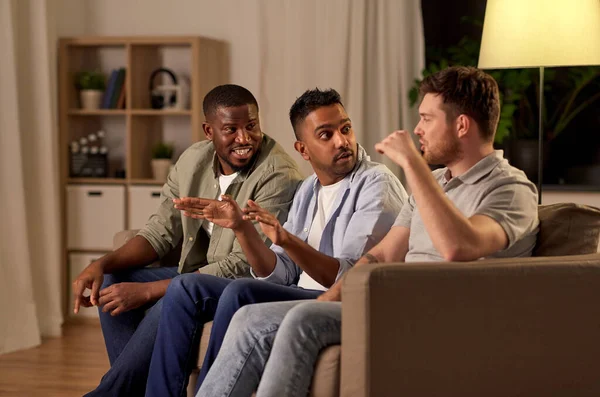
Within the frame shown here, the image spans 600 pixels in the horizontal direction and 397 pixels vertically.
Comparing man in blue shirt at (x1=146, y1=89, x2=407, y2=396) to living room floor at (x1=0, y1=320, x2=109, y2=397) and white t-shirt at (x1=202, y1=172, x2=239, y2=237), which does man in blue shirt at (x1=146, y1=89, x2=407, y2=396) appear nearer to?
white t-shirt at (x1=202, y1=172, x2=239, y2=237)

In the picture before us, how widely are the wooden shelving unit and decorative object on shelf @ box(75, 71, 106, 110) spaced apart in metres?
0.06

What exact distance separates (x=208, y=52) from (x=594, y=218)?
310 cm

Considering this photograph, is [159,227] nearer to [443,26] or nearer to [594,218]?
[594,218]

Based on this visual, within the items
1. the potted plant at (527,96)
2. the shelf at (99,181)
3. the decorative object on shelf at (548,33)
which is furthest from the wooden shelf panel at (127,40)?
the decorative object on shelf at (548,33)

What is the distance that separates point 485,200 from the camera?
2.46m

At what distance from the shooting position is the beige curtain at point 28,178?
15.6 feet

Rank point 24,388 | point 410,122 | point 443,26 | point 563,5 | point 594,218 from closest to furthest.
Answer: point 594,218
point 563,5
point 24,388
point 410,122
point 443,26

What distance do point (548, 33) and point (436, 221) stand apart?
1.33 m

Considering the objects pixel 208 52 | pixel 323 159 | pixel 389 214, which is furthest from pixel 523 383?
pixel 208 52

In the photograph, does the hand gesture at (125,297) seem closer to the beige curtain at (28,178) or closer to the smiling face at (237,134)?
the smiling face at (237,134)

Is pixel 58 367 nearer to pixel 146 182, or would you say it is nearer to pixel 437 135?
pixel 146 182

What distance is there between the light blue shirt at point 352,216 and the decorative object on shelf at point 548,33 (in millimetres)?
710

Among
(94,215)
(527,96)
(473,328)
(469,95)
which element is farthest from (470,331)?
(94,215)

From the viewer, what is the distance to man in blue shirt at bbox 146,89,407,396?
9.01 feet
